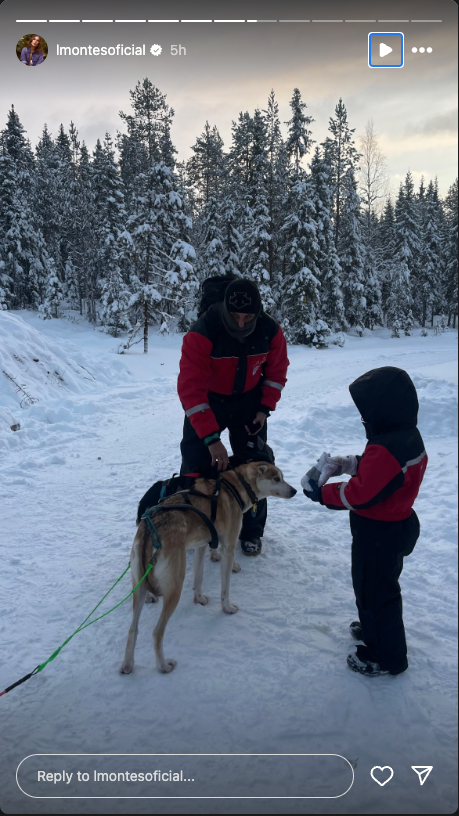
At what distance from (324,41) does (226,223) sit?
82.0ft

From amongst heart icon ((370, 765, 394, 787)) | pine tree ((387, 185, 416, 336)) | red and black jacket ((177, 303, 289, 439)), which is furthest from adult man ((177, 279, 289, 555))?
pine tree ((387, 185, 416, 336))

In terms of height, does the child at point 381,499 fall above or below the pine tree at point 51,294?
below

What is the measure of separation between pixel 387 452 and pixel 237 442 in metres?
2.10

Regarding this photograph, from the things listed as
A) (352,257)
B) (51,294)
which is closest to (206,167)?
(352,257)

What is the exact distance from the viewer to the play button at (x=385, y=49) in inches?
73.0

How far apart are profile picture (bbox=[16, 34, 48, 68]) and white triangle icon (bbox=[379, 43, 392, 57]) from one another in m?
1.50

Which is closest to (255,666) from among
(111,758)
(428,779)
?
(111,758)

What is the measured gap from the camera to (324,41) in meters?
1.92

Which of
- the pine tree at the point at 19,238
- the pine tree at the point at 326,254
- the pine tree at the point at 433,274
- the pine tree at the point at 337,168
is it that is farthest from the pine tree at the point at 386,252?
the pine tree at the point at 433,274

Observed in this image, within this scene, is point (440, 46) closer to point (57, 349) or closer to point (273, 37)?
point (273, 37)

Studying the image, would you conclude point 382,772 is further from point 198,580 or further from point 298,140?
point 298,140

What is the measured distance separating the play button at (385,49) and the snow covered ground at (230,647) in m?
1.23

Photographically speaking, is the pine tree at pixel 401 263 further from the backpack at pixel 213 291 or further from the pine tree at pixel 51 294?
the backpack at pixel 213 291

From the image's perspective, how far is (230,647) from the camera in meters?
3.03
